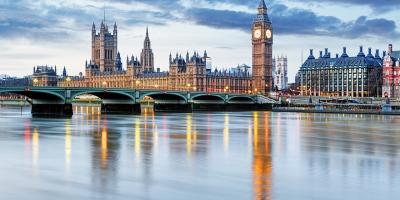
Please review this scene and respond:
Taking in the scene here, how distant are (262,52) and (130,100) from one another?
78.8 m

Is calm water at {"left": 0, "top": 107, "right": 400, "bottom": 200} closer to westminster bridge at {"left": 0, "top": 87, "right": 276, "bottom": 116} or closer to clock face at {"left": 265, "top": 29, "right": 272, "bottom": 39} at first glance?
westminster bridge at {"left": 0, "top": 87, "right": 276, "bottom": 116}

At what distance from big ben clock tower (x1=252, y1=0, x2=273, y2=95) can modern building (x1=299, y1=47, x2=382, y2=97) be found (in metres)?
9.59

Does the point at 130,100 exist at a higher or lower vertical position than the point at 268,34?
lower

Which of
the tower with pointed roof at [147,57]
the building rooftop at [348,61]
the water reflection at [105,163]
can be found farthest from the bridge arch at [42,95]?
the tower with pointed roof at [147,57]

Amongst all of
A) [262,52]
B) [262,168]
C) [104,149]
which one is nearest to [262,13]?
[262,52]

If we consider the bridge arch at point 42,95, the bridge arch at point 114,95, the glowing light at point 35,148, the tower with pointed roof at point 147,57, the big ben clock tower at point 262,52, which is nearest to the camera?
the glowing light at point 35,148

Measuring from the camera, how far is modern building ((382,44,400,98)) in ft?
419

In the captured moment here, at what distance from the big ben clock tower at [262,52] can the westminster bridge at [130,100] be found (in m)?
41.9

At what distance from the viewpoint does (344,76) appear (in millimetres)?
146125

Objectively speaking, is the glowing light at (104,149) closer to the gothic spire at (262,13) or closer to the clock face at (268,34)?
the clock face at (268,34)

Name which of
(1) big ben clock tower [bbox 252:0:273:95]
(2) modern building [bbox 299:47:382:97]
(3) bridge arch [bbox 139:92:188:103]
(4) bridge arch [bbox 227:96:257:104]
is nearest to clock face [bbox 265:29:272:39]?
(1) big ben clock tower [bbox 252:0:273:95]

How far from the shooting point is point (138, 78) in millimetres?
174625

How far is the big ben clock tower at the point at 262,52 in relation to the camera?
15812cm

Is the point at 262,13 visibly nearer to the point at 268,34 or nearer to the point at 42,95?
the point at 268,34
